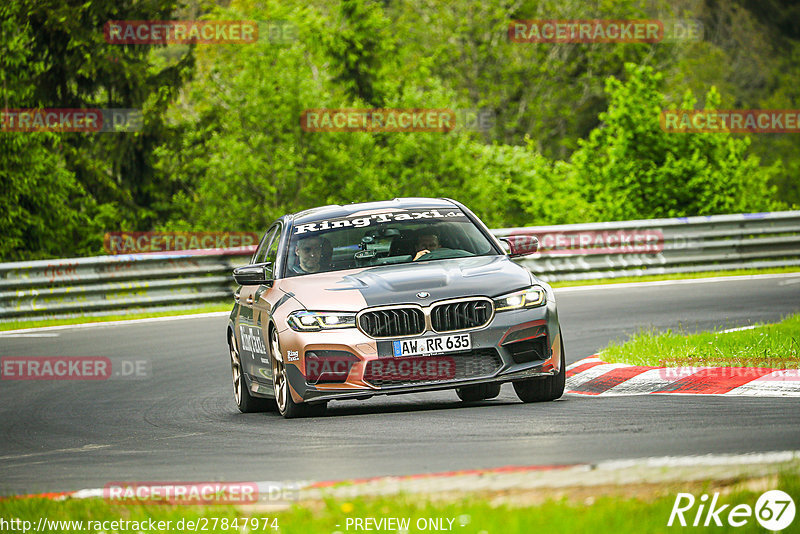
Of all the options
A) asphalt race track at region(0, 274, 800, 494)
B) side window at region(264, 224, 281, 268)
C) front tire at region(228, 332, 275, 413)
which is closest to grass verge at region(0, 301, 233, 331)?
asphalt race track at region(0, 274, 800, 494)

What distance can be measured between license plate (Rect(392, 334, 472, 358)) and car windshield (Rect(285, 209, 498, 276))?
1239mm

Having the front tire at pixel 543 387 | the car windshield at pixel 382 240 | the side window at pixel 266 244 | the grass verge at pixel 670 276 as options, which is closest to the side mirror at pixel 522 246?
the car windshield at pixel 382 240

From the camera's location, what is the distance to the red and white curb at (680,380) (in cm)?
929

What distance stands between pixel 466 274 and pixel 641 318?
675 centimetres

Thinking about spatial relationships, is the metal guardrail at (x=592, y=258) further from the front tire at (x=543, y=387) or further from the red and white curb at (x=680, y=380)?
the front tire at (x=543, y=387)

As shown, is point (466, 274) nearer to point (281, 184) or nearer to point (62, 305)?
point (62, 305)

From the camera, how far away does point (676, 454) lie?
6.31 metres

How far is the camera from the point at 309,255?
34.1 feet

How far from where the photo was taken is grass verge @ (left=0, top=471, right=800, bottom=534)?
15.8 feet

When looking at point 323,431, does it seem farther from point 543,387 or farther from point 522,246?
point 522,246

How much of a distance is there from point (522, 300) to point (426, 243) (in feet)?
4.46

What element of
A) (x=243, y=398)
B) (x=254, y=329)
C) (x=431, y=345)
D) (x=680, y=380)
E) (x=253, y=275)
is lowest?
(x=243, y=398)

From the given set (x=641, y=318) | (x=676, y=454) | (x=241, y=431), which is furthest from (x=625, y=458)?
(x=641, y=318)

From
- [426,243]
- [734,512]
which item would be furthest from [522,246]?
[734,512]
